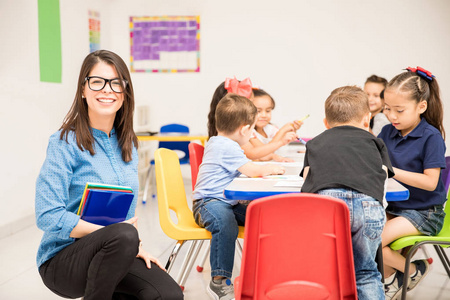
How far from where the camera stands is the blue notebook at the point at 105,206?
135cm

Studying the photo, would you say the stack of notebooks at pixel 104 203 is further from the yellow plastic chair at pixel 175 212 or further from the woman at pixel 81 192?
the yellow plastic chair at pixel 175 212

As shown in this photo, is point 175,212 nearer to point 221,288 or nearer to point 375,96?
point 221,288

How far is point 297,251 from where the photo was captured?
127cm

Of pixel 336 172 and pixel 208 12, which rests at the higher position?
pixel 208 12

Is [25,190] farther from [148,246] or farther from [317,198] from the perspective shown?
[317,198]

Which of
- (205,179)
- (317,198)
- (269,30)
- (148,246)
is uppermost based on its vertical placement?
(269,30)

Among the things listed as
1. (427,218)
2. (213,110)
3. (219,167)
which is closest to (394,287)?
(427,218)

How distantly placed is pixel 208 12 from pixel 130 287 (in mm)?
4948

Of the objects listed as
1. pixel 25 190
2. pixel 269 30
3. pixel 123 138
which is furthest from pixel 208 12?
pixel 123 138

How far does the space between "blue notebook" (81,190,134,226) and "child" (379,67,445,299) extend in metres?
1.12

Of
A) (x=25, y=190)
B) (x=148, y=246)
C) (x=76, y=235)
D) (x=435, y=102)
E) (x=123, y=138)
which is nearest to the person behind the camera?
(x=76, y=235)

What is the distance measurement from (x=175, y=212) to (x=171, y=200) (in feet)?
0.21

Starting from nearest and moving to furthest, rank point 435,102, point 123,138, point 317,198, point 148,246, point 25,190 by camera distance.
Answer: point 317,198
point 123,138
point 435,102
point 148,246
point 25,190

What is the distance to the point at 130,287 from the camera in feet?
4.87
